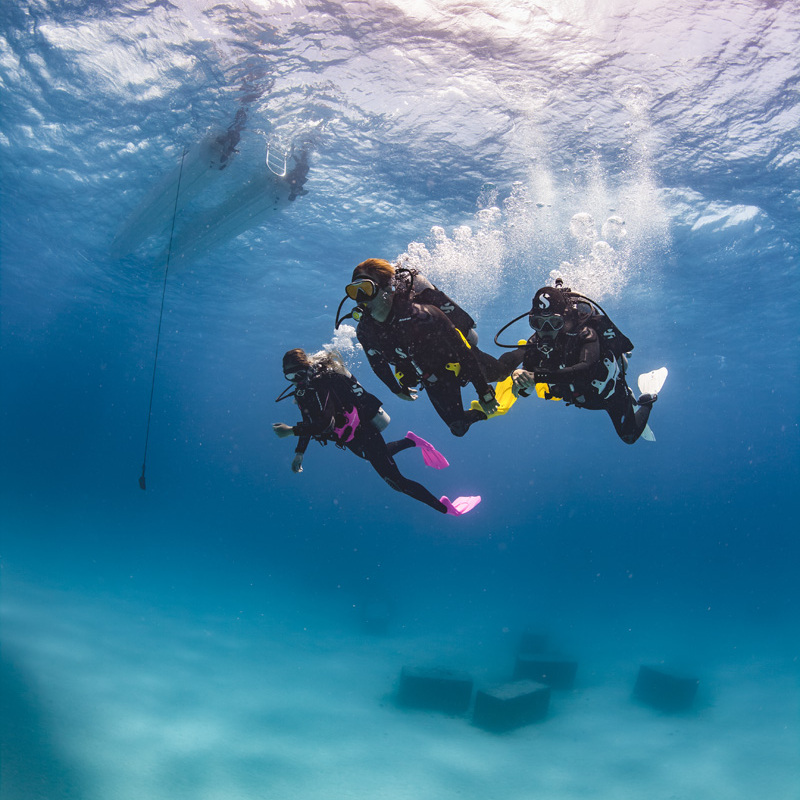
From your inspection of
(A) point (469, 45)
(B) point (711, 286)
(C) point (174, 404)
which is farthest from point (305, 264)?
(C) point (174, 404)

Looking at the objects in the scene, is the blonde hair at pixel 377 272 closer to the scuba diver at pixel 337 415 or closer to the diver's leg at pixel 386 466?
Result: the scuba diver at pixel 337 415

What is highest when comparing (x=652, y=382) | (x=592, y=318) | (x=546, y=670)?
(x=546, y=670)

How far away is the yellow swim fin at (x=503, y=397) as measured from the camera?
505 centimetres

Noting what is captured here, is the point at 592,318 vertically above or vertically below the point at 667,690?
below

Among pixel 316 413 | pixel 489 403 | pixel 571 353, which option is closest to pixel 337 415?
Result: pixel 316 413

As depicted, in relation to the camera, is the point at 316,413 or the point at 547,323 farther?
the point at 316,413

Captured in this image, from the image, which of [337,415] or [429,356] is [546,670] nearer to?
[337,415]

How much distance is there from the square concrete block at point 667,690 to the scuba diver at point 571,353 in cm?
1609

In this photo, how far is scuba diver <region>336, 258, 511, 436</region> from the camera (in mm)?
4414

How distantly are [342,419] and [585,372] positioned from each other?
8.52 ft

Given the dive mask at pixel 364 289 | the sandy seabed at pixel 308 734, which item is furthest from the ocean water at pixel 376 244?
the dive mask at pixel 364 289

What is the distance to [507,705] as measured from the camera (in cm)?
1398

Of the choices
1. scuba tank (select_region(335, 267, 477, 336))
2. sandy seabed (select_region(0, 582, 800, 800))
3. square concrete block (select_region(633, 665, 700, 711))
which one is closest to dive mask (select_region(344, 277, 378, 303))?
scuba tank (select_region(335, 267, 477, 336))

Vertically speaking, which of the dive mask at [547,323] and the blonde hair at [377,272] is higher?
the dive mask at [547,323]
